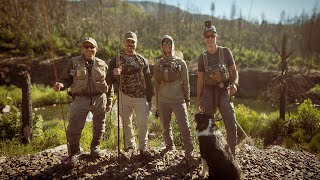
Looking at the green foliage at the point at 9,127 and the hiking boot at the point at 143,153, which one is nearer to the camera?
the hiking boot at the point at 143,153

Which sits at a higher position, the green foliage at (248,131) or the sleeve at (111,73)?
the sleeve at (111,73)

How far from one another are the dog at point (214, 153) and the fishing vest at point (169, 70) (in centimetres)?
109

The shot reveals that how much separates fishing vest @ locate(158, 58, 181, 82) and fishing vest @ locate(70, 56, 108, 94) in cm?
118

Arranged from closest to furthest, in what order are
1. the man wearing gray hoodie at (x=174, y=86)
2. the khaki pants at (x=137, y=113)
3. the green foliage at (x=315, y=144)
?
the man wearing gray hoodie at (x=174, y=86) < the khaki pants at (x=137, y=113) < the green foliage at (x=315, y=144)

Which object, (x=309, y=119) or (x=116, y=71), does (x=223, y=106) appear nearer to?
(x=116, y=71)

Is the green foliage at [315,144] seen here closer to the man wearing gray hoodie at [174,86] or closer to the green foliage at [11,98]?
the man wearing gray hoodie at [174,86]

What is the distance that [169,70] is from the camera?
5.36 metres

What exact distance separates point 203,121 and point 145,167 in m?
1.59

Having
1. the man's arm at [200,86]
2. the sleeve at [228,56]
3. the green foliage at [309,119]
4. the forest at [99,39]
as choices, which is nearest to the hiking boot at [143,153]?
the man's arm at [200,86]

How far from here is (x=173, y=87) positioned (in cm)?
547

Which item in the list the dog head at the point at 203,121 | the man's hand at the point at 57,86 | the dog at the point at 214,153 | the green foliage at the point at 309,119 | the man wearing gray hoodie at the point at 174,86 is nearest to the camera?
the dog at the point at 214,153

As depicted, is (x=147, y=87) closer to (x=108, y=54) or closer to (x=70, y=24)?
(x=108, y=54)

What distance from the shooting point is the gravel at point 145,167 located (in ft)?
16.7

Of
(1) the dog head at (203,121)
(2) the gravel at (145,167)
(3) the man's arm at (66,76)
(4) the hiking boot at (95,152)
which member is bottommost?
(2) the gravel at (145,167)
